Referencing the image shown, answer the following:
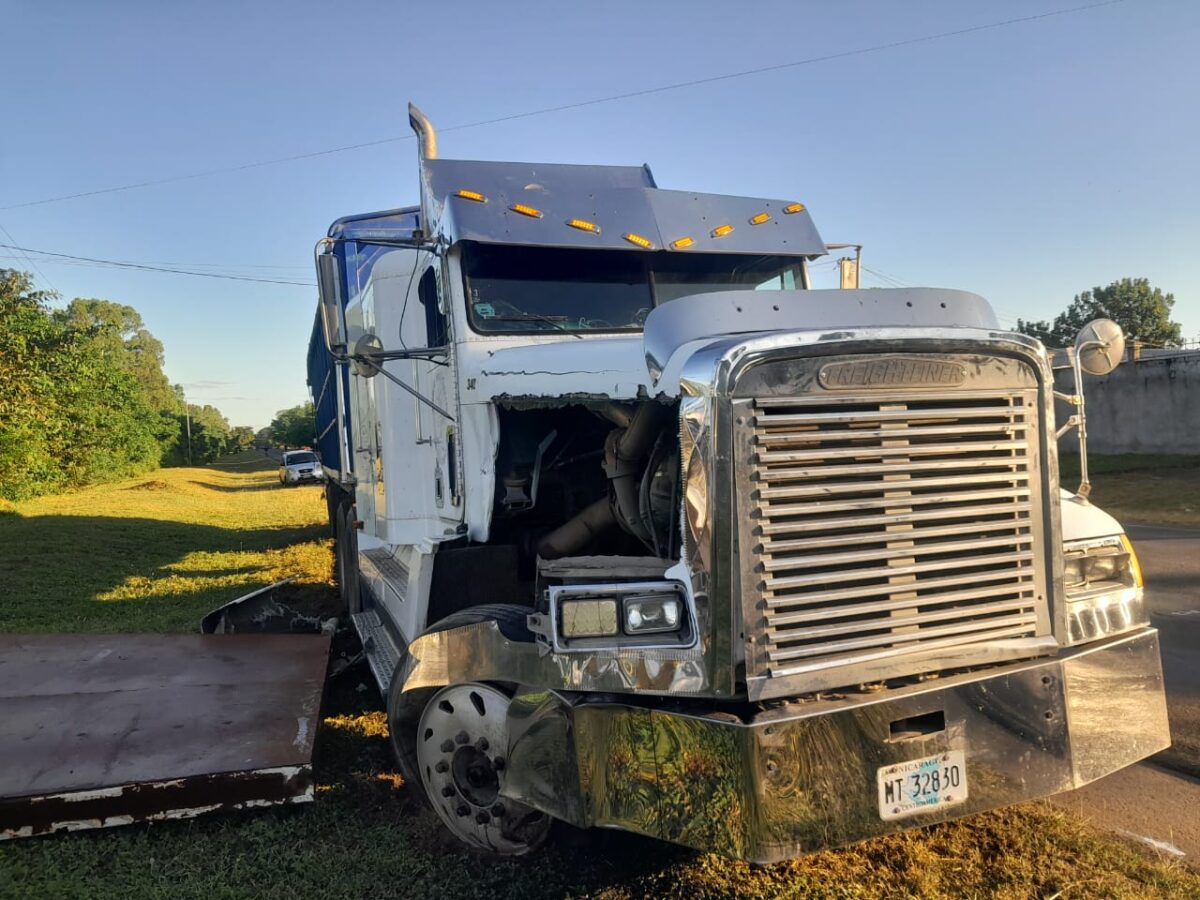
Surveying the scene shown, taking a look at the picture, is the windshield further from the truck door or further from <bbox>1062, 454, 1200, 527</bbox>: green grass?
<bbox>1062, 454, 1200, 527</bbox>: green grass

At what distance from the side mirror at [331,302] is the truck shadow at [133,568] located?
4871 mm

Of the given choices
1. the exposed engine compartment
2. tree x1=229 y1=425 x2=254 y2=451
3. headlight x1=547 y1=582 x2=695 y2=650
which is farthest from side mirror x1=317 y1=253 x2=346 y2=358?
tree x1=229 y1=425 x2=254 y2=451

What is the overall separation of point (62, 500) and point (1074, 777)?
26579 mm

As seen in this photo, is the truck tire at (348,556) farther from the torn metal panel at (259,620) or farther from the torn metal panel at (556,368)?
the torn metal panel at (556,368)

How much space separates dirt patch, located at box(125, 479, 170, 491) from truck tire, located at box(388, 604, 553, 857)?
2996cm

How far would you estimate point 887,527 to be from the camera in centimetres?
277

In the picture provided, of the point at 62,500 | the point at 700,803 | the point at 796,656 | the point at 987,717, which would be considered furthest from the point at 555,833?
the point at 62,500

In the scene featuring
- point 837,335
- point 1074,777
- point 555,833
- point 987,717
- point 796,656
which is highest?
point 837,335

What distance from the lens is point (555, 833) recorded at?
132 inches

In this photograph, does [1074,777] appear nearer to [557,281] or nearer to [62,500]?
[557,281]

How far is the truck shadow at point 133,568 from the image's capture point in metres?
8.73

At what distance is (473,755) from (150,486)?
31917mm

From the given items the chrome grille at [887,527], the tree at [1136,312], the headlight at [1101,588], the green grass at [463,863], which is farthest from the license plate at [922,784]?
the tree at [1136,312]

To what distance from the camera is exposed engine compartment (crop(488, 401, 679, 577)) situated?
338 centimetres
